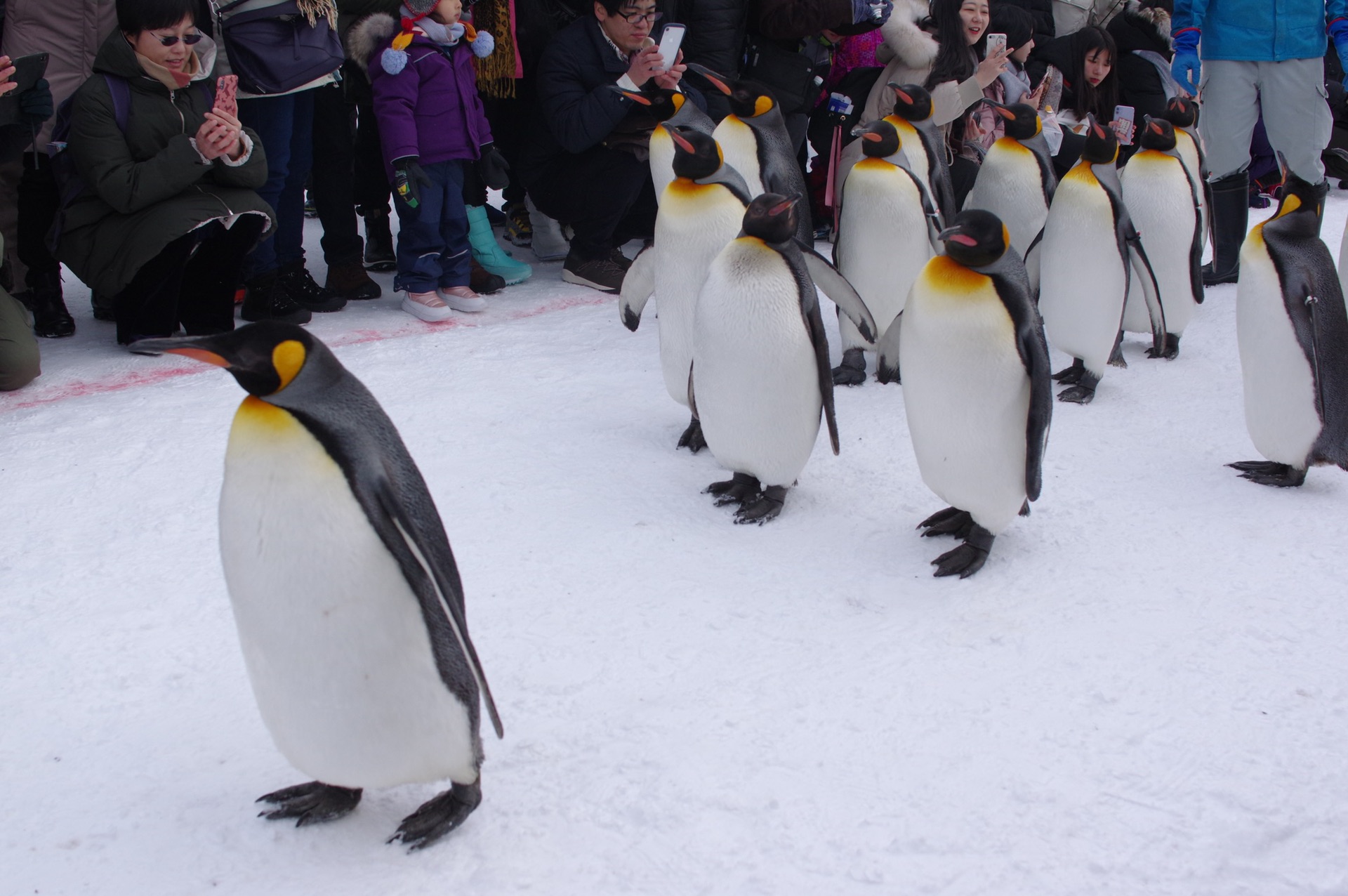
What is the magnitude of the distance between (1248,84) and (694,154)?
355 centimetres

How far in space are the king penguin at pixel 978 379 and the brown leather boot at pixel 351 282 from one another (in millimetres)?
2746

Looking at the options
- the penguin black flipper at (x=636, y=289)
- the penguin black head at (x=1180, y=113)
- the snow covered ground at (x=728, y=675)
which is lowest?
the snow covered ground at (x=728, y=675)

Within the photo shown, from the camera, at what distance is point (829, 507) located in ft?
8.86

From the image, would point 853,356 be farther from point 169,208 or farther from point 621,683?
point 169,208

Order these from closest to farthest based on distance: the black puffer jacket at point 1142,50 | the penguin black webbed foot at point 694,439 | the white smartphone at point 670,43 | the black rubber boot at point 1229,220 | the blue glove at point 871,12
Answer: the penguin black webbed foot at point 694,439 → the white smartphone at point 670,43 → the black rubber boot at point 1229,220 → the blue glove at point 871,12 → the black puffer jacket at point 1142,50

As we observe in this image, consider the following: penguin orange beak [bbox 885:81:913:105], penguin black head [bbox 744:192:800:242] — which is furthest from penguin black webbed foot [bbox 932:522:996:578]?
penguin orange beak [bbox 885:81:913:105]

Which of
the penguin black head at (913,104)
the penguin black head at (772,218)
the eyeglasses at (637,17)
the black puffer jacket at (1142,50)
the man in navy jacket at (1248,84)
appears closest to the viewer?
the penguin black head at (772,218)

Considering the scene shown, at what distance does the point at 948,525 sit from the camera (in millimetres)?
2525

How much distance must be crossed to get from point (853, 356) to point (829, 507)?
1.04 m

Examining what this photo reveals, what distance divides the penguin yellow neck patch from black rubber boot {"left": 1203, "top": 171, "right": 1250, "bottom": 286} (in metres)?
4.74

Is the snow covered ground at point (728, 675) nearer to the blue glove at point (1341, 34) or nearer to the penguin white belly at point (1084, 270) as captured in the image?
the penguin white belly at point (1084, 270)

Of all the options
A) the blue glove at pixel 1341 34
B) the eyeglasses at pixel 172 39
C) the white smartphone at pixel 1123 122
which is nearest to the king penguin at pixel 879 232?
the white smartphone at pixel 1123 122

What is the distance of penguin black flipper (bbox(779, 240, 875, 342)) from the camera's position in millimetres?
2709

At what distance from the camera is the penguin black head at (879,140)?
3.46 metres
